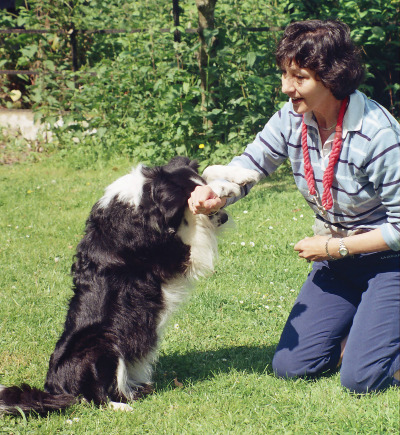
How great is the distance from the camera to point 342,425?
2.60 m

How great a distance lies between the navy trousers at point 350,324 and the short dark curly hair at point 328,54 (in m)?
0.92

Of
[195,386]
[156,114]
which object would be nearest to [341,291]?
[195,386]

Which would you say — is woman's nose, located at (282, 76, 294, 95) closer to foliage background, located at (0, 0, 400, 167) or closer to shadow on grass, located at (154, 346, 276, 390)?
shadow on grass, located at (154, 346, 276, 390)

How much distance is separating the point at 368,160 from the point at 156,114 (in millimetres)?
4546

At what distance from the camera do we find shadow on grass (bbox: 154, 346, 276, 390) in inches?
127

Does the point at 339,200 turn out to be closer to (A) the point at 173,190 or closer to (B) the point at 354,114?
(B) the point at 354,114

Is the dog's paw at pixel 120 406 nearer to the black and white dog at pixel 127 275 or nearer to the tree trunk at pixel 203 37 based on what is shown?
the black and white dog at pixel 127 275

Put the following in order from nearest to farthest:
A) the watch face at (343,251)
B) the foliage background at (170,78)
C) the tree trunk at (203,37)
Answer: the watch face at (343,251) < the tree trunk at (203,37) < the foliage background at (170,78)

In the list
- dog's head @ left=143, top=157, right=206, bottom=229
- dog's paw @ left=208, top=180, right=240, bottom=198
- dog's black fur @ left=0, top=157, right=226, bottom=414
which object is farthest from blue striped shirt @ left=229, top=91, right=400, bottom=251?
dog's black fur @ left=0, top=157, right=226, bottom=414

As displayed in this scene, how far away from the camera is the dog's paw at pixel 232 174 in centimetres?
296

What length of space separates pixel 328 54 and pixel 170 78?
13.8 feet

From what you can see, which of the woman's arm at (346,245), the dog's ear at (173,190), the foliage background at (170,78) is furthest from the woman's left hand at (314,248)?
the foliage background at (170,78)

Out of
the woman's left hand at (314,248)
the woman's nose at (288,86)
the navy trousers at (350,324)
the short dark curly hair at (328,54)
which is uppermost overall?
the short dark curly hair at (328,54)

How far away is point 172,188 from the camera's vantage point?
282 cm
